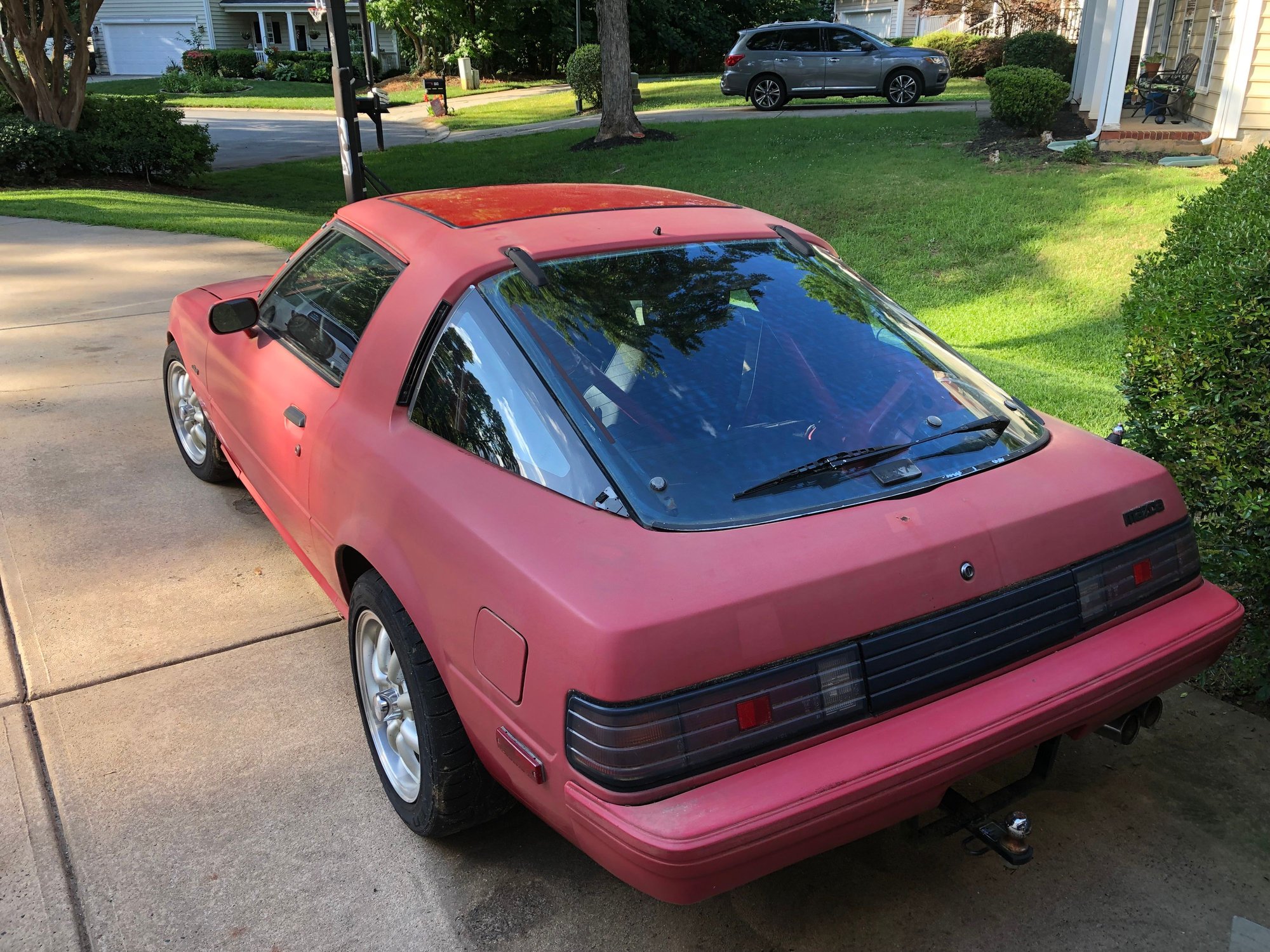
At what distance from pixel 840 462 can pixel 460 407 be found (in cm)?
99

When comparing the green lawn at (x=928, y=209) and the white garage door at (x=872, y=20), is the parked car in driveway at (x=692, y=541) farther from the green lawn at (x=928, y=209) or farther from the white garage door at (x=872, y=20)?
the white garage door at (x=872, y=20)

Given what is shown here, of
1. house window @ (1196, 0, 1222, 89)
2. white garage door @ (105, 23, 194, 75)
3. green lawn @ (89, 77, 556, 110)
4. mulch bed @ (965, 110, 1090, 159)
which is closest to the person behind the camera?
mulch bed @ (965, 110, 1090, 159)

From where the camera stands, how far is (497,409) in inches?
100

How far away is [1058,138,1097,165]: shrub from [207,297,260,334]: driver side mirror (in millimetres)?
11801

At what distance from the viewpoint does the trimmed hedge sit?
→ 88.8 feet

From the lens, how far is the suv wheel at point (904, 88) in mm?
20234

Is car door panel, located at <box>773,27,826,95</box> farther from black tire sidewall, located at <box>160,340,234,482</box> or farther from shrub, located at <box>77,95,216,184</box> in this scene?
black tire sidewall, located at <box>160,340,234,482</box>

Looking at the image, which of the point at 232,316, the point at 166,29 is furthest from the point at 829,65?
the point at 166,29

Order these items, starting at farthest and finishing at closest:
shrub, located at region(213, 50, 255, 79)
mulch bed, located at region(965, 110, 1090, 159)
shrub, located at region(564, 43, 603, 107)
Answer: shrub, located at region(213, 50, 255, 79), shrub, located at region(564, 43, 603, 107), mulch bed, located at region(965, 110, 1090, 159)

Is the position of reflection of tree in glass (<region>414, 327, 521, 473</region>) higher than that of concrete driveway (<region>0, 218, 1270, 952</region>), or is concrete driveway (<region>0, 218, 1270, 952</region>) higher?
reflection of tree in glass (<region>414, 327, 521, 473</region>)

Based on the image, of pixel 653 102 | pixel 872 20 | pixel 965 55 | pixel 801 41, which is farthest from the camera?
pixel 872 20

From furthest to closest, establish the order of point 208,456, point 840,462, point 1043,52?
point 1043,52 → point 208,456 → point 840,462

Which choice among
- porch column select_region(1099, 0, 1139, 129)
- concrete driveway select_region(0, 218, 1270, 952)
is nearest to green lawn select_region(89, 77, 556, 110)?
porch column select_region(1099, 0, 1139, 129)

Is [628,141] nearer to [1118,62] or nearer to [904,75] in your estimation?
[904,75]
